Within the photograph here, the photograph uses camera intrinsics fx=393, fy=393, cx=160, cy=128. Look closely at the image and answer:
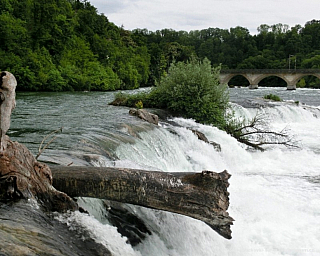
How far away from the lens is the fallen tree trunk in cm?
443

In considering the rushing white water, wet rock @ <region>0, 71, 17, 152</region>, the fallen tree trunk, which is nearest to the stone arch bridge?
the rushing white water

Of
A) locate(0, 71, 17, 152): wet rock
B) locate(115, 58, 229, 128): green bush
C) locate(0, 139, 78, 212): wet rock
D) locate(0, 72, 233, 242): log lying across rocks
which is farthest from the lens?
locate(115, 58, 229, 128): green bush

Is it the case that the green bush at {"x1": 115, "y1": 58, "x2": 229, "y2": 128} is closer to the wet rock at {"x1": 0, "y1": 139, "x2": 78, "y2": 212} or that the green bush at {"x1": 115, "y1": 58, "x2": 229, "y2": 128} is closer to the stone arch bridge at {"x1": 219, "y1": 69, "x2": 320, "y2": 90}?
the wet rock at {"x1": 0, "y1": 139, "x2": 78, "y2": 212}

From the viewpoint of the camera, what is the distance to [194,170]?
32.8ft

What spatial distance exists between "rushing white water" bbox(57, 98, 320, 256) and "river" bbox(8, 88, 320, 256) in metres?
0.01

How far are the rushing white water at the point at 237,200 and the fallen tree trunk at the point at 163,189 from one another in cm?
39

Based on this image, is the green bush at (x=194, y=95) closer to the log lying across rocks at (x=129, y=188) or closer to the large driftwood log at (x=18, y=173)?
the log lying across rocks at (x=129, y=188)

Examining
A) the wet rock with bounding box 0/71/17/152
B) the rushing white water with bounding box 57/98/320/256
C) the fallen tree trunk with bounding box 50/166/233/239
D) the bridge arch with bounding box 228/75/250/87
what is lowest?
the bridge arch with bounding box 228/75/250/87

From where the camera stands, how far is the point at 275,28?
13800cm

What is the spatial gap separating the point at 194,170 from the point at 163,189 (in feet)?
18.3

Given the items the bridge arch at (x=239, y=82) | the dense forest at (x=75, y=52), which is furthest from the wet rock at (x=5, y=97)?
the bridge arch at (x=239, y=82)

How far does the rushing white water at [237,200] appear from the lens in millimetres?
5367

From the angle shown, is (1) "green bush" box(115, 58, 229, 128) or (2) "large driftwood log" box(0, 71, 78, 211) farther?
(1) "green bush" box(115, 58, 229, 128)

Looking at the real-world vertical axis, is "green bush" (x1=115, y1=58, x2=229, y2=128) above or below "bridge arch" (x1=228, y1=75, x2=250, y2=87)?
above
